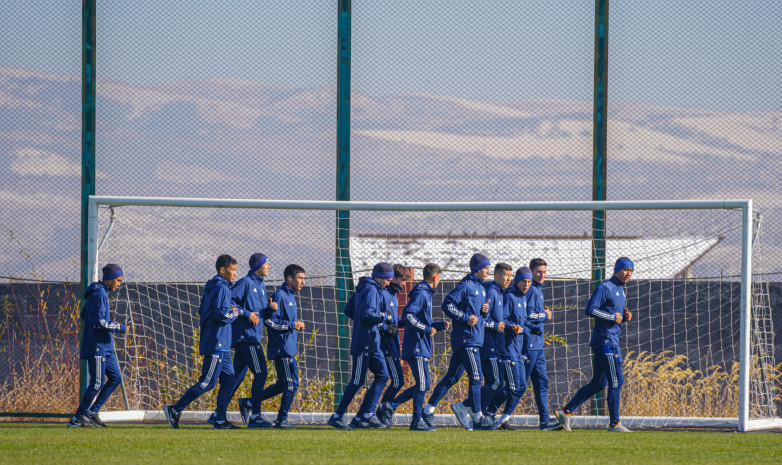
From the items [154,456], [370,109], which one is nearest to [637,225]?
[370,109]

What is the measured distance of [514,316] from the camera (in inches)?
366

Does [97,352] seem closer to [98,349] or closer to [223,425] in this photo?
[98,349]

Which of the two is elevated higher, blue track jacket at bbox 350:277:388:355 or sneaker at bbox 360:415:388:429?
blue track jacket at bbox 350:277:388:355

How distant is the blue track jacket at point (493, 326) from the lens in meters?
9.07

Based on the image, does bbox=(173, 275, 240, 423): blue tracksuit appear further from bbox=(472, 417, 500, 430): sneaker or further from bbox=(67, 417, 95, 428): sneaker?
bbox=(472, 417, 500, 430): sneaker

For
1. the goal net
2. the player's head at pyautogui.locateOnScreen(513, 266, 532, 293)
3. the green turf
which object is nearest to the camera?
the green turf

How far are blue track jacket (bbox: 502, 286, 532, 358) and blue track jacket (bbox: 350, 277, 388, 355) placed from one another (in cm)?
125

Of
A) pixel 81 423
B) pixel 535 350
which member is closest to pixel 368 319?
pixel 535 350

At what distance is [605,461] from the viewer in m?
6.28

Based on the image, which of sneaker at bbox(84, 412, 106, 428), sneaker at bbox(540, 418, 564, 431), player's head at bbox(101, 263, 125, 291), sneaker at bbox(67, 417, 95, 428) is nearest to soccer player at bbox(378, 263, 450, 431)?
sneaker at bbox(540, 418, 564, 431)

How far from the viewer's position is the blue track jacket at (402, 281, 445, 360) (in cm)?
887

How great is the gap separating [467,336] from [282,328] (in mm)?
Answer: 1789

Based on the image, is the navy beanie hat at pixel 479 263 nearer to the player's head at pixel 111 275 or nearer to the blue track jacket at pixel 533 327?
the blue track jacket at pixel 533 327

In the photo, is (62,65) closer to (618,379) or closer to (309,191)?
(309,191)
